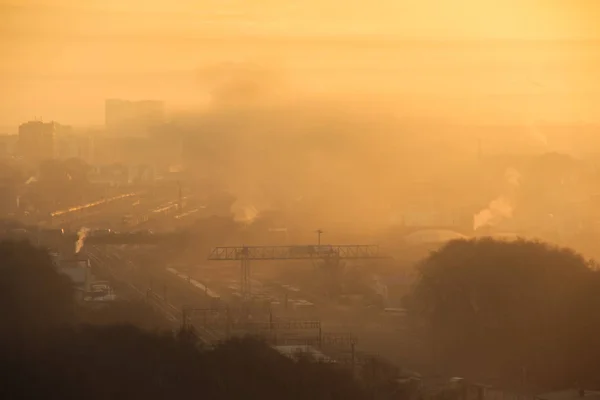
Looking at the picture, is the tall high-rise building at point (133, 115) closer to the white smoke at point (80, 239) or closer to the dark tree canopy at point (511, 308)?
the white smoke at point (80, 239)

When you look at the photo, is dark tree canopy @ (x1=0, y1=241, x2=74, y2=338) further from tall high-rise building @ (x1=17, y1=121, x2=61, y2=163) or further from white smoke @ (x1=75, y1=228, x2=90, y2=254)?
tall high-rise building @ (x1=17, y1=121, x2=61, y2=163)

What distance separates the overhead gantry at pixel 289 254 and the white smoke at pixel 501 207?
6325 millimetres

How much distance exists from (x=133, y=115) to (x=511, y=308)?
35842 millimetres

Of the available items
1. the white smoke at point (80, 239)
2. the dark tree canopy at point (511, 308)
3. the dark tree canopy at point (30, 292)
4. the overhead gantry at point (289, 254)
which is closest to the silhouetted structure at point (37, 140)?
the white smoke at point (80, 239)

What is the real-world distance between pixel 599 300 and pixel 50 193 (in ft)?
95.4

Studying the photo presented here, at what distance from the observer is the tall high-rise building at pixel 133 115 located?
2048 inches

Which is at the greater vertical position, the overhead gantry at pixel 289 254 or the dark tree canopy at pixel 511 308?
the overhead gantry at pixel 289 254

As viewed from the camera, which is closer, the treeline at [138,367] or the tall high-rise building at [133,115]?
the treeline at [138,367]

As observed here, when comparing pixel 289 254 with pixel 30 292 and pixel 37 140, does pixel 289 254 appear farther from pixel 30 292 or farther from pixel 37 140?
pixel 37 140

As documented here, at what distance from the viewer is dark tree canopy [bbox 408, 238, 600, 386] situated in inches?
663

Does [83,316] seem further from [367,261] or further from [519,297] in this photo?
[367,261]

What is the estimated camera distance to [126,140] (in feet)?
189

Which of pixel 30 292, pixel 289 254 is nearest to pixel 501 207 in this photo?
pixel 289 254

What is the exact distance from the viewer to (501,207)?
3881cm
